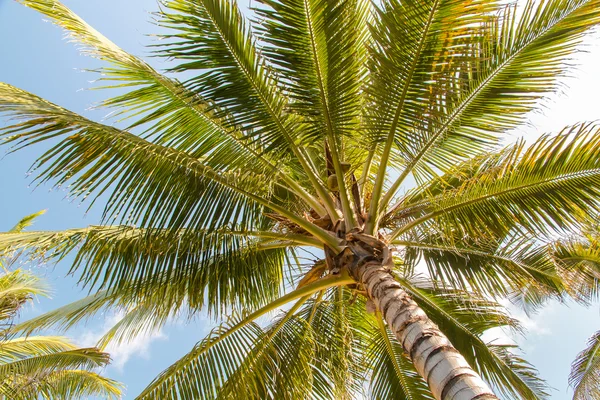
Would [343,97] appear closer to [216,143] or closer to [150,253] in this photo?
[216,143]

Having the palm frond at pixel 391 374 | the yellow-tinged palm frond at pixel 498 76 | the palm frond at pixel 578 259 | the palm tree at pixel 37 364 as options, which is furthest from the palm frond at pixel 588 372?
the palm tree at pixel 37 364

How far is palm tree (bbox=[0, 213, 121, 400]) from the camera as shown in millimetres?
6781

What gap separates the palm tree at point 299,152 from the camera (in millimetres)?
4215

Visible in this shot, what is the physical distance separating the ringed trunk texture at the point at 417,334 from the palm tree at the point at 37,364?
440 centimetres

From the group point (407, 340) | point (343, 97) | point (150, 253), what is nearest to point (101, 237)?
point (150, 253)

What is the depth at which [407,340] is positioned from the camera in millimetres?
3447

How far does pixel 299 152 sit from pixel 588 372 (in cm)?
659

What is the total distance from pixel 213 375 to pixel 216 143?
225cm

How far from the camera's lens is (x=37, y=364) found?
7.07 meters

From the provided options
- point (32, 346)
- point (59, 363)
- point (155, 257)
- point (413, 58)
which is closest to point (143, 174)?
point (155, 257)

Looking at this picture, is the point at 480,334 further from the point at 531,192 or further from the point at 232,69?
the point at 232,69

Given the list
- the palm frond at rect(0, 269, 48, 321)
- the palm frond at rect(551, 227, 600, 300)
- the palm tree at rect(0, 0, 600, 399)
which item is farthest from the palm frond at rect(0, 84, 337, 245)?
the palm frond at rect(0, 269, 48, 321)

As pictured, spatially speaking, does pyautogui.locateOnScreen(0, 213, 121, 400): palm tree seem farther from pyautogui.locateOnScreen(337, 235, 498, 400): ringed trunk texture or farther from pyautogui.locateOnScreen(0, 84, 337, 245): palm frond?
pyautogui.locateOnScreen(337, 235, 498, 400): ringed trunk texture

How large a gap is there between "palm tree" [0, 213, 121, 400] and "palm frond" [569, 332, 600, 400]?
23.9 ft
